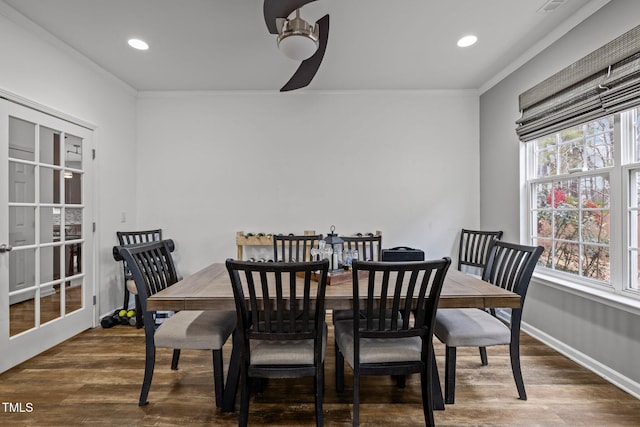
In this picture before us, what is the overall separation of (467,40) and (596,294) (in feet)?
7.43

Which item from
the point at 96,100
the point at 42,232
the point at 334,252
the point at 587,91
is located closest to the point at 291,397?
the point at 334,252

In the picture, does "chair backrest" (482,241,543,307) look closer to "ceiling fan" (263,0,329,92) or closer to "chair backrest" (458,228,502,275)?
"chair backrest" (458,228,502,275)

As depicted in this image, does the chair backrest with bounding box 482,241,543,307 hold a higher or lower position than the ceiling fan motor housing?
lower

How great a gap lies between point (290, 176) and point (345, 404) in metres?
2.67

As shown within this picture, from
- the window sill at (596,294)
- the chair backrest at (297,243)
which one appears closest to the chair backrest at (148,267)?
the chair backrest at (297,243)

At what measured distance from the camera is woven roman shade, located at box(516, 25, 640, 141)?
1.99 metres

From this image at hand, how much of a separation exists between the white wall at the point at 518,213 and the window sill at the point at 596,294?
4cm

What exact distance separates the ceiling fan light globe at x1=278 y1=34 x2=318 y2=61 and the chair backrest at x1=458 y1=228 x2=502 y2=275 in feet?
8.93

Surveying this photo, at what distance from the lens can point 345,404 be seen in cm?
190

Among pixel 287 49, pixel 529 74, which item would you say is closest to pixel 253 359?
pixel 287 49

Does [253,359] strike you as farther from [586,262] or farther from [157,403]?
[586,262]

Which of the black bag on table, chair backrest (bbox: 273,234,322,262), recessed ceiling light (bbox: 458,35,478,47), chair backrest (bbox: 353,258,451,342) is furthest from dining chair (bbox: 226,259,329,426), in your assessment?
recessed ceiling light (bbox: 458,35,478,47)

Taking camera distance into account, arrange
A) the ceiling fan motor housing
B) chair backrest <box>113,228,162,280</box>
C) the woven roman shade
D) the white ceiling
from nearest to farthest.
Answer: the ceiling fan motor housing < the woven roman shade < the white ceiling < chair backrest <box>113,228,162,280</box>

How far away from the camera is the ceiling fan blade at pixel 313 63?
2016 mm
